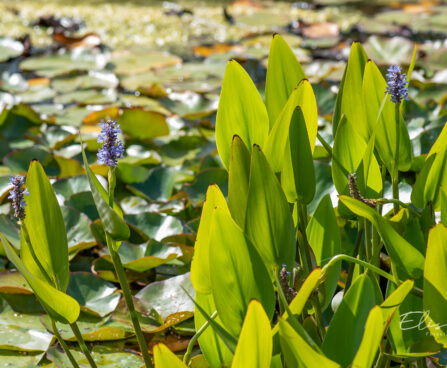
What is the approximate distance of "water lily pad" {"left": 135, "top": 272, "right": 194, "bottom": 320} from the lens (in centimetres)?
101

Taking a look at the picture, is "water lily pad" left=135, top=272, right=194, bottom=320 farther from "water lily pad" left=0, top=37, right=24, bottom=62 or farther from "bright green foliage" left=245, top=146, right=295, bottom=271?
"water lily pad" left=0, top=37, right=24, bottom=62

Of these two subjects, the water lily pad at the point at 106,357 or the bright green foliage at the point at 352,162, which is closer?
the bright green foliage at the point at 352,162

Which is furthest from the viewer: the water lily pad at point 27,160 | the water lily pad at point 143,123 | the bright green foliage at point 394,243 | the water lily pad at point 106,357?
the water lily pad at point 143,123

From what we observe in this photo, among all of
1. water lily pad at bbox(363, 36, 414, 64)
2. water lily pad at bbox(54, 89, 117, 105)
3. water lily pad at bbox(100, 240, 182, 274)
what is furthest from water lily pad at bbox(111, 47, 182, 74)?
water lily pad at bbox(100, 240, 182, 274)

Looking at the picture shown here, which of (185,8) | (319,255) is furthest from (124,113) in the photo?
(185,8)

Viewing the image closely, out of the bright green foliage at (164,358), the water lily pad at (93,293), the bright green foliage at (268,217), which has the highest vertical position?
the bright green foliage at (268,217)

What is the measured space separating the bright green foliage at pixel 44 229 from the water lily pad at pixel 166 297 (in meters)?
0.35

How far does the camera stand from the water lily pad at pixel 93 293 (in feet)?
3.43

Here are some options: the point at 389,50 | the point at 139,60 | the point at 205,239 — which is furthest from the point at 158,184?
the point at 389,50

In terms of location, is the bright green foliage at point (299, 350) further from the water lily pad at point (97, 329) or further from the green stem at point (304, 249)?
the water lily pad at point (97, 329)

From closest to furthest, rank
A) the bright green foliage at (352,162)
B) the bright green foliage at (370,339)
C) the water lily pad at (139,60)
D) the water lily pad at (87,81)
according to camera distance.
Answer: the bright green foliage at (370,339), the bright green foliage at (352,162), the water lily pad at (87,81), the water lily pad at (139,60)

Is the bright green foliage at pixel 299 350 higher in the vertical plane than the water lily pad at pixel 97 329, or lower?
higher

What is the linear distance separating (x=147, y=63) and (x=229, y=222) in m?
1.96

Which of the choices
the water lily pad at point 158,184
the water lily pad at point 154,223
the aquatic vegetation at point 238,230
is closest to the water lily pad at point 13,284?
the aquatic vegetation at point 238,230
